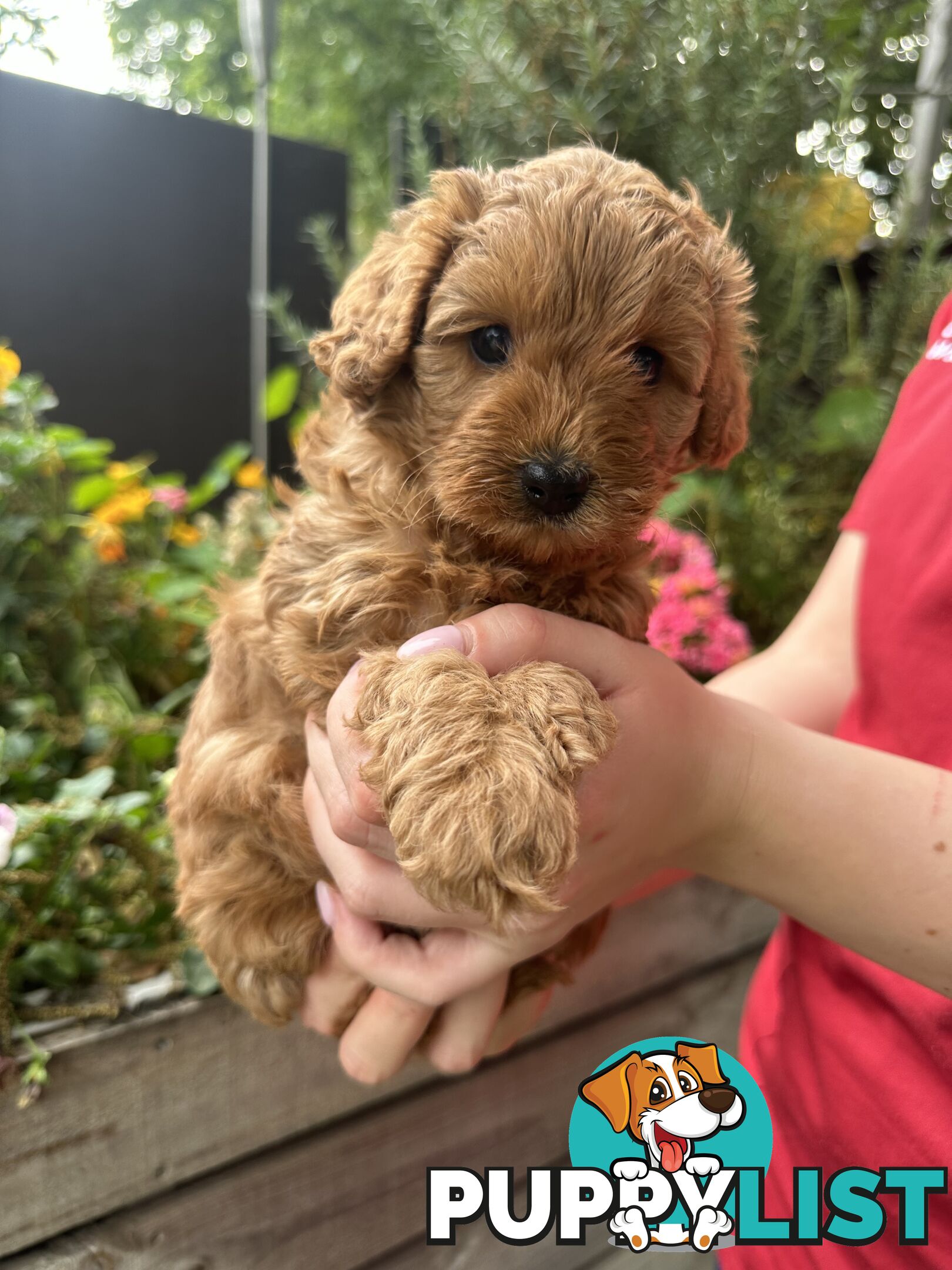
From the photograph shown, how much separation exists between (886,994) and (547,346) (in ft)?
3.58

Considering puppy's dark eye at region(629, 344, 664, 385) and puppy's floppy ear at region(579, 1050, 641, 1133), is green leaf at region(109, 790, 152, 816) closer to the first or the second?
puppy's floppy ear at region(579, 1050, 641, 1133)

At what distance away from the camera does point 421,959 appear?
122 centimetres

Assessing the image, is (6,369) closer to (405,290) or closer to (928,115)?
(405,290)

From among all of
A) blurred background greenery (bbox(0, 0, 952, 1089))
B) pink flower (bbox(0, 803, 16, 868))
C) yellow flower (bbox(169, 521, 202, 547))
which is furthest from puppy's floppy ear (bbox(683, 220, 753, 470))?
yellow flower (bbox(169, 521, 202, 547))

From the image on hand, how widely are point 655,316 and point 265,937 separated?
115cm

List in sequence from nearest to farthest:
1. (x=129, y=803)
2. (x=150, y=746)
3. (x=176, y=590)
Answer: (x=129, y=803), (x=150, y=746), (x=176, y=590)

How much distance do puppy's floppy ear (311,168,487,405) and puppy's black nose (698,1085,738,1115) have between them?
107cm

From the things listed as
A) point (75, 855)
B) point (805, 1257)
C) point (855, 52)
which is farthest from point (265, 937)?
point (855, 52)

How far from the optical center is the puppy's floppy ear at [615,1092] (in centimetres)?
116

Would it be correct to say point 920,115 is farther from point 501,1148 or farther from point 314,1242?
point 314,1242

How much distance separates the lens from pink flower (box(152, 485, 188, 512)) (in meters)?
2.83

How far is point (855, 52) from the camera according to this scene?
114 inches

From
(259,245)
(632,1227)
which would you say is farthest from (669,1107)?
(259,245)

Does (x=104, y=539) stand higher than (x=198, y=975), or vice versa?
(x=104, y=539)
